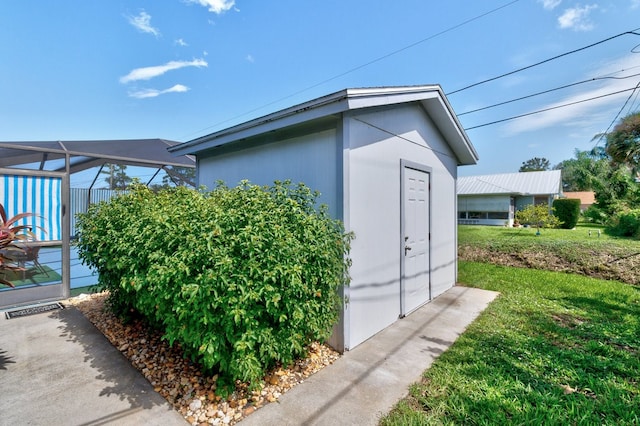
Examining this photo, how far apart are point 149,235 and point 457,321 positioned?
4321 mm

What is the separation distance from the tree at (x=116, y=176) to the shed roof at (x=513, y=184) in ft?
68.3

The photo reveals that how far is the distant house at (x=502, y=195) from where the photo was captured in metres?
19.6

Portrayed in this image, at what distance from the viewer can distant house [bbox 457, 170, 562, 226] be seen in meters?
19.6

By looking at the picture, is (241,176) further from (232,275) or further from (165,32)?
(165,32)

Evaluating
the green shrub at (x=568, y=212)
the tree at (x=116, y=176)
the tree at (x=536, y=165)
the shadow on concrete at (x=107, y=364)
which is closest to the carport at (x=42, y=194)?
the shadow on concrete at (x=107, y=364)

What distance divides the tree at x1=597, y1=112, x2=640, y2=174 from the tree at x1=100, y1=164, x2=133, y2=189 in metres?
25.5

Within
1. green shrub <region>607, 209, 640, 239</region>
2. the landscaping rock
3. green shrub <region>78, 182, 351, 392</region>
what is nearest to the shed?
green shrub <region>78, 182, 351, 392</region>

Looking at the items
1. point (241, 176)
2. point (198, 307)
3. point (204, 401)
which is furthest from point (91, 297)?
point (198, 307)

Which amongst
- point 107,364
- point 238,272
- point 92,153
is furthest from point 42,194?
point 238,272

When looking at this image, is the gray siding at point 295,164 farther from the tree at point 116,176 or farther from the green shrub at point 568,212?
the green shrub at point 568,212

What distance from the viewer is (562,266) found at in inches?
295

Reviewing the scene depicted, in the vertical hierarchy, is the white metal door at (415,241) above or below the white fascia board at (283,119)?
below

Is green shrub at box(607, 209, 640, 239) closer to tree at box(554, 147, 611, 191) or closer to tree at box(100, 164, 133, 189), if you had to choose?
tree at box(554, 147, 611, 191)

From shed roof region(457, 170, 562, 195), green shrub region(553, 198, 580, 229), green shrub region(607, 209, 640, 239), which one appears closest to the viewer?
green shrub region(607, 209, 640, 239)
